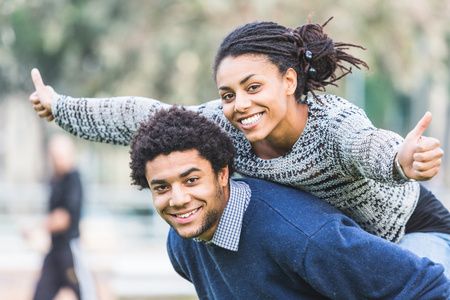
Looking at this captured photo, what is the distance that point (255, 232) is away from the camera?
292 cm

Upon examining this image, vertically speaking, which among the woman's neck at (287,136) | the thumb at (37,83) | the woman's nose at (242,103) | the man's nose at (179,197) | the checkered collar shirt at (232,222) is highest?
Answer: the thumb at (37,83)

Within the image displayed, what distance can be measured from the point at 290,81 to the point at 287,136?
256 millimetres

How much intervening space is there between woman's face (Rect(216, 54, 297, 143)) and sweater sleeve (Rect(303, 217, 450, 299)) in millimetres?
600

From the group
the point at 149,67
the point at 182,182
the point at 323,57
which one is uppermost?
the point at 149,67

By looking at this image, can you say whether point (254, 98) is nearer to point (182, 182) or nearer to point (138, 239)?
point (182, 182)

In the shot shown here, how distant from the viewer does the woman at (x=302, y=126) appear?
119 inches

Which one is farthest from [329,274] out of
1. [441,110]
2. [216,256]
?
[441,110]

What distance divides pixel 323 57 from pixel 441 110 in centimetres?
2211

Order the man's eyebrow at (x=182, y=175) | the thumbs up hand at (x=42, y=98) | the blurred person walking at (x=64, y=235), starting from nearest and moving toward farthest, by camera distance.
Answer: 1. the man's eyebrow at (x=182, y=175)
2. the thumbs up hand at (x=42, y=98)
3. the blurred person walking at (x=64, y=235)

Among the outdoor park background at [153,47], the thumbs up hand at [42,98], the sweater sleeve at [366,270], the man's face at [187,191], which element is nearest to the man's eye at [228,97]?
the man's face at [187,191]

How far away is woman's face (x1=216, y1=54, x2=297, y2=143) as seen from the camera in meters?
3.07

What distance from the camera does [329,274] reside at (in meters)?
2.72

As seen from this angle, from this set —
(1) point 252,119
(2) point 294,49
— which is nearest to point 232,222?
(1) point 252,119

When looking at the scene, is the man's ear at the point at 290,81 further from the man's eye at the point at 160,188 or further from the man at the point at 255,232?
the man's eye at the point at 160,188
